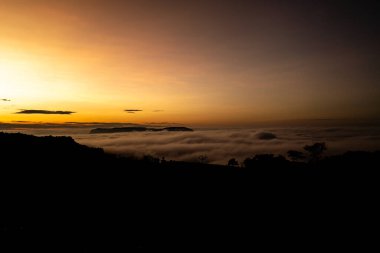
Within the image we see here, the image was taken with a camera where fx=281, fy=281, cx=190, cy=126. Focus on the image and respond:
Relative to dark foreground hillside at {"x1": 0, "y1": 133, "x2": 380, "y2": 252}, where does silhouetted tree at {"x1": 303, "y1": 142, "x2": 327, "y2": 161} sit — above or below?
below

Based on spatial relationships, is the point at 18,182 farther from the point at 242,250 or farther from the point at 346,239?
the point at 346,239

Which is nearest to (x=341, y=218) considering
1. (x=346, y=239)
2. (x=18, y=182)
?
(x=346, y=239)

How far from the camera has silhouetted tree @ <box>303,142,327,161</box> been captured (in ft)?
404

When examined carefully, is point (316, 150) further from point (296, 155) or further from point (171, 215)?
point (171, 215)

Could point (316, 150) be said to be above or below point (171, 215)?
below

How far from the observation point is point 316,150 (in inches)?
4897

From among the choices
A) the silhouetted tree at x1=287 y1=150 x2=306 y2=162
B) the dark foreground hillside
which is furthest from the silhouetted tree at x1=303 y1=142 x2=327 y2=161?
the dark foreground hillside

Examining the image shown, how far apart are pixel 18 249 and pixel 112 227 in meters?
7.48

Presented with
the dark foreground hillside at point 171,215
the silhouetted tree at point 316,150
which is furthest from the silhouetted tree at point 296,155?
the dark foreground hillside at point 171,215

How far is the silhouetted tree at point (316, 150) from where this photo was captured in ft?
404

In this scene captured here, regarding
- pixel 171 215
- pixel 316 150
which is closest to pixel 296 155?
pixel 316 150

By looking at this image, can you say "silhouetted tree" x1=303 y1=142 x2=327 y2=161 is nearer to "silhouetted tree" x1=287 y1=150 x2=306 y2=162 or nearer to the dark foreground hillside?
"silhouetted tree" x1=287 y1=150 x2=306 y2=162

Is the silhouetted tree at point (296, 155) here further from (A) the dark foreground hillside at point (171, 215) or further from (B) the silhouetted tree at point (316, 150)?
(A) the dark foreground hillside at point (171, 215)

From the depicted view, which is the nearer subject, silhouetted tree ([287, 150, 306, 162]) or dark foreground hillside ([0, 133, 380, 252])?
dark foreground hillside ([0, 133, 380, 252])
